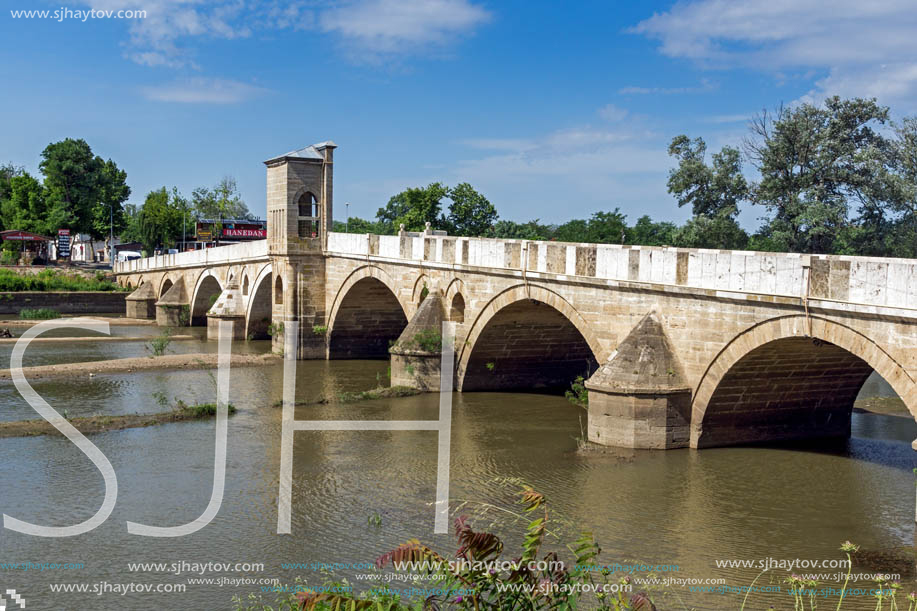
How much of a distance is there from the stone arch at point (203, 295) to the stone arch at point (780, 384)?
27.3 metres

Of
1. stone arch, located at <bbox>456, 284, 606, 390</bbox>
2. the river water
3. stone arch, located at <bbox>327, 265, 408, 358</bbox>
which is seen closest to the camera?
the river water

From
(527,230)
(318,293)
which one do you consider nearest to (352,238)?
(318,293)

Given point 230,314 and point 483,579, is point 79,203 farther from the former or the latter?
point 483,579

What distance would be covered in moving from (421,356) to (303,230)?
8.71 m

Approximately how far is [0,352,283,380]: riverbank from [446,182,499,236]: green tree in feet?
83.8

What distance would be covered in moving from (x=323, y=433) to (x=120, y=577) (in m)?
7.00

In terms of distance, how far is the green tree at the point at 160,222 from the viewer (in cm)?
6066

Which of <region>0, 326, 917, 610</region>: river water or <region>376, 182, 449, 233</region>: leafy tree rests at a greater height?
<region>376, 182, 449, 233</region>: leafy tree

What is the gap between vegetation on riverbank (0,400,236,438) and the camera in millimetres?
14977

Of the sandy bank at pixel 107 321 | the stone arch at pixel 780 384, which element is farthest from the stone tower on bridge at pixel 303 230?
the stone arch at pixel 780 384

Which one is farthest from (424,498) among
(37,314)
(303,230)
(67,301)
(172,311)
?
(67,301)

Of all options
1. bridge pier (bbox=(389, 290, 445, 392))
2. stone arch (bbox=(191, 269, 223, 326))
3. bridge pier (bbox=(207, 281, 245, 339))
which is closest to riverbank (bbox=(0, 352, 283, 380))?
bridge pier (bbox=(207, 281, 245, 339))

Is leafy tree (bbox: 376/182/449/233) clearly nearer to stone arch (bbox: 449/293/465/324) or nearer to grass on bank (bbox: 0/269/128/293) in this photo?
grass on bank (bbox: 0/269/128/293)

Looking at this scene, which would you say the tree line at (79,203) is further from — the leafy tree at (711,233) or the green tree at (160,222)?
the leafy tree at (711,233)
